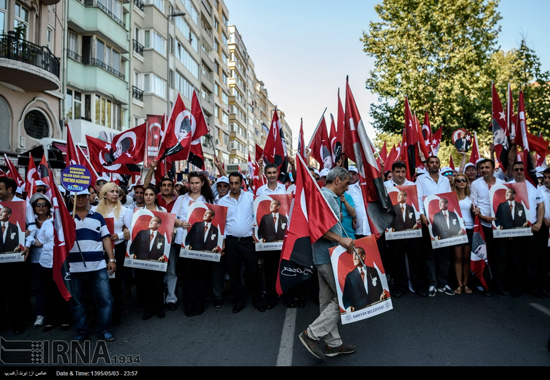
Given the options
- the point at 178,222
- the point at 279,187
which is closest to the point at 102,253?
the point at 178,222

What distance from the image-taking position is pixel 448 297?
599 cm

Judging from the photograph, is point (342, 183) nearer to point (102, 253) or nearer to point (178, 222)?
point (178, 222)

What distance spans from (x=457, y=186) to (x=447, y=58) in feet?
64.4

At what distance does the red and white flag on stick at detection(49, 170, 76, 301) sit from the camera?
4.55 m

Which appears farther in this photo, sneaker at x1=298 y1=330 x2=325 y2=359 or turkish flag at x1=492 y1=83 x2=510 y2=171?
turkish flag at x1=492 y1=83 x2=510 y2=171

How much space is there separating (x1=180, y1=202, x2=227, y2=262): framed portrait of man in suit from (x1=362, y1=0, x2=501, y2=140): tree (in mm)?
19548

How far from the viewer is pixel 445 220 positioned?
609cm

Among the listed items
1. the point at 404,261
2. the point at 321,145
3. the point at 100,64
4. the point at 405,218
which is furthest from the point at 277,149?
the point at 100,64

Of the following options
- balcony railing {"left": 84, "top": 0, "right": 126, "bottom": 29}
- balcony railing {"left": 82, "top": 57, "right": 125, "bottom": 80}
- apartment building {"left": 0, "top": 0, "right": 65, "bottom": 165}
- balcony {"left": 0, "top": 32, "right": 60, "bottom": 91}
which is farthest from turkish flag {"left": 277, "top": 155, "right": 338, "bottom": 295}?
balcony railing {"left": 84, "top": 0, "right": 126, "bottom": 29}

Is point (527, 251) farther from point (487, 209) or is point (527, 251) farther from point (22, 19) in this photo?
point (22, 19)

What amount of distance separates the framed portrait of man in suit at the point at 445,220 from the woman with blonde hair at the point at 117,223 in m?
4.55

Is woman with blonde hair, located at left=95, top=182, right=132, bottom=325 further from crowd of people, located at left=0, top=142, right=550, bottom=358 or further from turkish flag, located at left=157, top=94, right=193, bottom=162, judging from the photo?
turkish flag, located at left=157, top=94, right=193, bottom=162

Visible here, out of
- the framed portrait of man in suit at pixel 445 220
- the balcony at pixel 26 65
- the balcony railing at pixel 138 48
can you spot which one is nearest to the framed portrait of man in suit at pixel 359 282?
the framed portrait of man in suit at pixel 445 220
